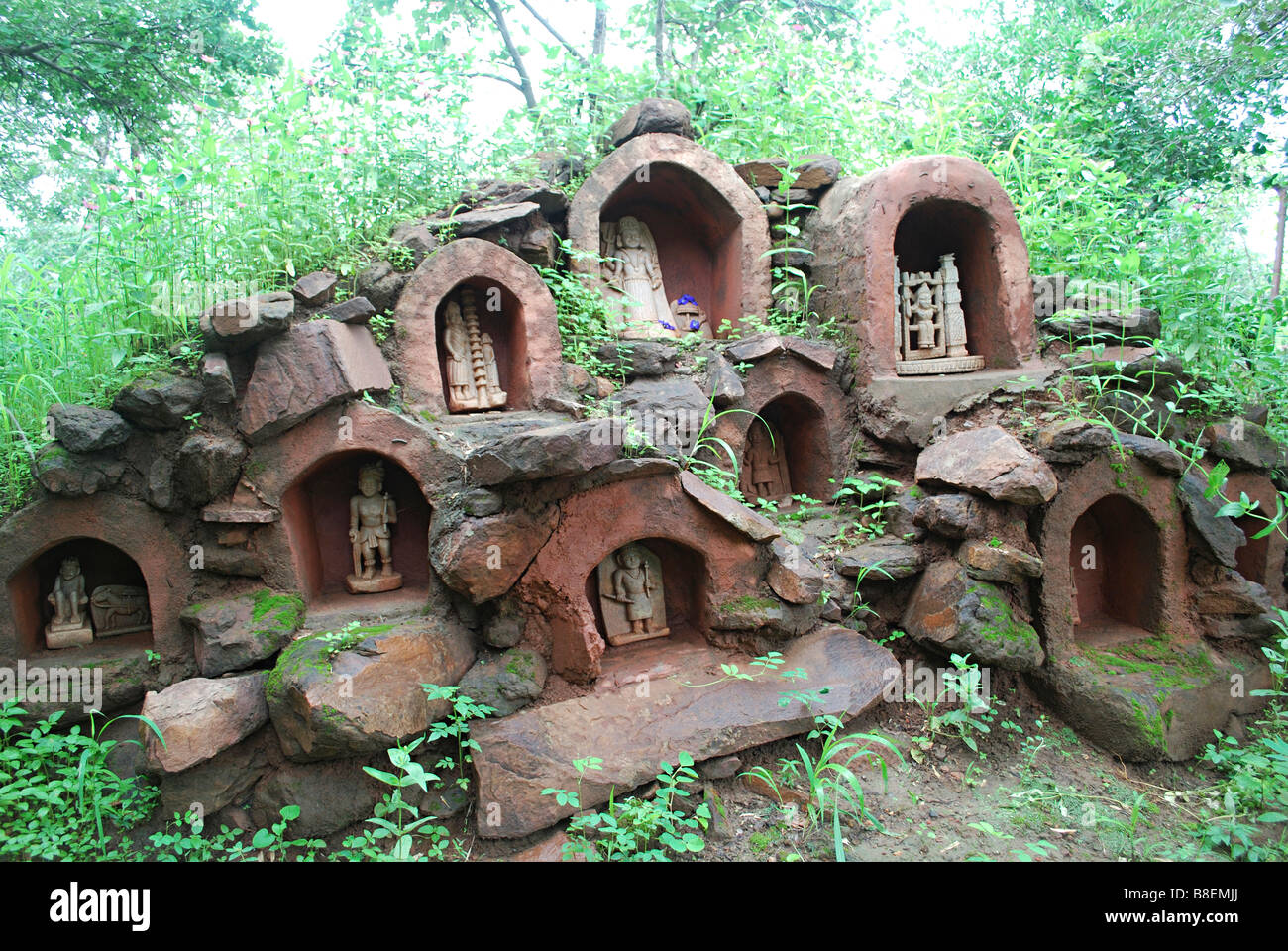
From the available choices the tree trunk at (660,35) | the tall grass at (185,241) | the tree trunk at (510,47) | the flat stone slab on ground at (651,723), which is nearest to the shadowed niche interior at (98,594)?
the tall grass at (185,241)

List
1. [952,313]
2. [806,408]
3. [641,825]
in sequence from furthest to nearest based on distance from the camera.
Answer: [952,313]
[806,408]
[641,825]

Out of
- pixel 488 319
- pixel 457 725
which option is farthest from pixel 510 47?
pixel 457 725

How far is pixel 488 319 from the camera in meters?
5.86

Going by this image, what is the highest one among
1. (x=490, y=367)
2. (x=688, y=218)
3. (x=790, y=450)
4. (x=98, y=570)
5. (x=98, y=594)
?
(x=688, y=218)

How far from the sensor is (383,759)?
3.78 meters

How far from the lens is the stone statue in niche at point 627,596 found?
4562mm

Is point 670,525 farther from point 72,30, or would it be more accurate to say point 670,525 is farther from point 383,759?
point 72,30

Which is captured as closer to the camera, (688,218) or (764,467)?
(764,467)

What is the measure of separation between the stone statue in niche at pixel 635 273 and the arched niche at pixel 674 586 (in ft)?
8.07

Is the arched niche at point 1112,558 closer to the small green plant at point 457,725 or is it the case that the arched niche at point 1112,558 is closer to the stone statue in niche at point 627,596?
the stone statue in niche at point 627,596

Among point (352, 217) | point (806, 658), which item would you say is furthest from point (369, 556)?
point (806, 658)

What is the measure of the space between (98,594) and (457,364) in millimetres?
2867

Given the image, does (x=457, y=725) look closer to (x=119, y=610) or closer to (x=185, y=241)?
(x=119, y=610)
